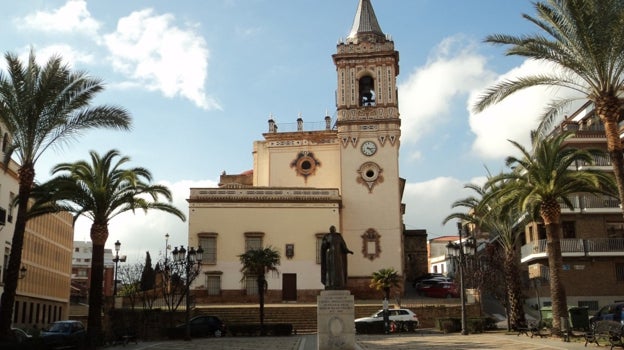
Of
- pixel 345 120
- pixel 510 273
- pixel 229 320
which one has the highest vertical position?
pixel 345 120

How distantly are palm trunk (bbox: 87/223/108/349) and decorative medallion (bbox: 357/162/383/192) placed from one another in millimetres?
24306

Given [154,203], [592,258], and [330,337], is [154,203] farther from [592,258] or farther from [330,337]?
[592,258]

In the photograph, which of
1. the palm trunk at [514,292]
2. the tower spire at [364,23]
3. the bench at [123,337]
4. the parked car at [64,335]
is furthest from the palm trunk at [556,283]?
the tower spire at [364,23]

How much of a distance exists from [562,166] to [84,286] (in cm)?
7965

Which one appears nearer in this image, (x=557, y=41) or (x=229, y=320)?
(x=557, y=41)

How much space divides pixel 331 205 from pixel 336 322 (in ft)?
89.4

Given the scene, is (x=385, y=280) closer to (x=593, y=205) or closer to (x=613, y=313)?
(x=593, y=205)

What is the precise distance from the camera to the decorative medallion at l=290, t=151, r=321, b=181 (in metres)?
48.7

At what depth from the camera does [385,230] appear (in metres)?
45.4

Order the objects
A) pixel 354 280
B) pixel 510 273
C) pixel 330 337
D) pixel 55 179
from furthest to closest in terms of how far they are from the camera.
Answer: pixel 354 280
pixel 510 273
pixel 55 179
pixel 330 337

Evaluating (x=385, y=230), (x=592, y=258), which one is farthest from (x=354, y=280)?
(x=592, y=258)

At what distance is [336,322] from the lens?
17719 millimetres

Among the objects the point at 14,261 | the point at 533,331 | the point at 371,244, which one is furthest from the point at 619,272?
the point at 14,261

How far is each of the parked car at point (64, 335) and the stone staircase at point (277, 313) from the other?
1148 centimetres
